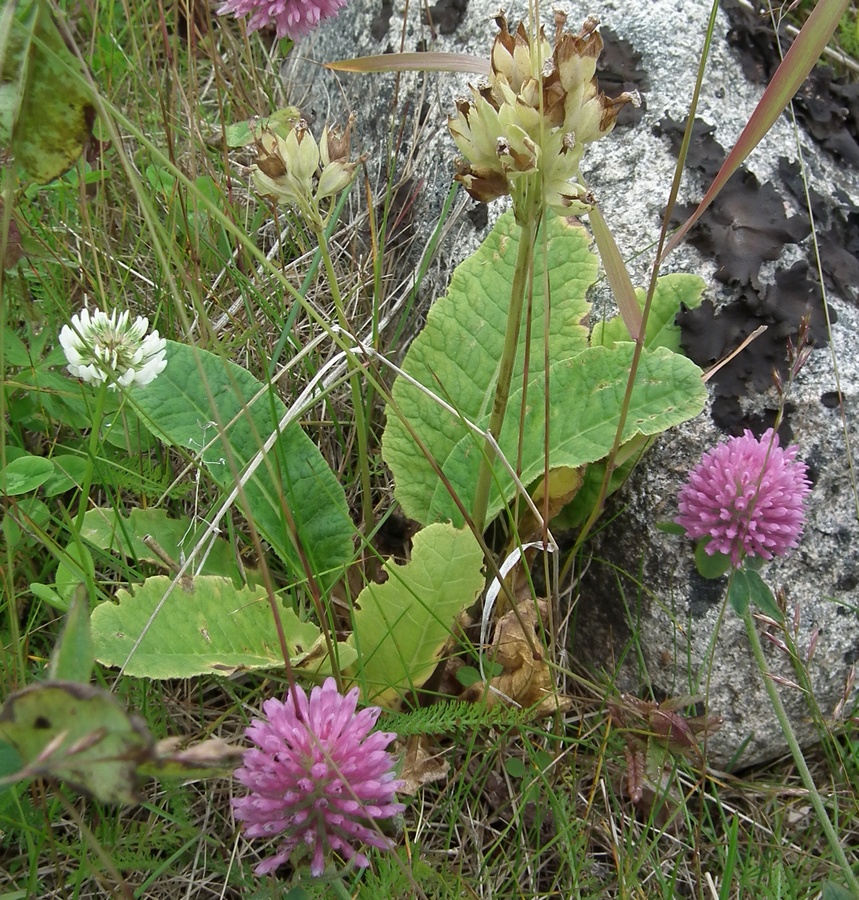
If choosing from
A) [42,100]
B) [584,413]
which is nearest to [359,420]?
[584,413]

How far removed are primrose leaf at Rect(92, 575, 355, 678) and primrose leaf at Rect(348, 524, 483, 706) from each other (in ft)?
0.18

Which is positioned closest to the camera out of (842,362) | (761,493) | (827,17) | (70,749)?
(70,749)

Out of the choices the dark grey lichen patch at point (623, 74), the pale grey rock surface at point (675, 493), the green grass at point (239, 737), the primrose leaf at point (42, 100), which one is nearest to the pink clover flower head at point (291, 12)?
the green grass at point (239, 737)

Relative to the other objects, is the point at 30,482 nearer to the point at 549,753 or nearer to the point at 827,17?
the point at 549,753

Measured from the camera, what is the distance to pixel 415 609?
4.64ft

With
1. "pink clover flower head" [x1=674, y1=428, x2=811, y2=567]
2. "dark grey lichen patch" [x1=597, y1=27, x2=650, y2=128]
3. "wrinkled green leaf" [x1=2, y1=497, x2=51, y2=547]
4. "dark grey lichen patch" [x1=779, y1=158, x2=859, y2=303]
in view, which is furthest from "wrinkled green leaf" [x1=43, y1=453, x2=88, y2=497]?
"dark grey lichen patch" [x1=779, y1=158, x2=859, y2=303]

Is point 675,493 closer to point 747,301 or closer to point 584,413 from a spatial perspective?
point 584,413

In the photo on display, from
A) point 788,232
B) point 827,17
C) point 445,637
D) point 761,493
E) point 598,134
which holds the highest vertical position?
point 827,17

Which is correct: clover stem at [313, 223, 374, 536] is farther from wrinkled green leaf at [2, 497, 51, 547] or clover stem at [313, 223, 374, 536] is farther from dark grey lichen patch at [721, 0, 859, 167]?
dark grey lichen patch at [721, 0, 859, 167]

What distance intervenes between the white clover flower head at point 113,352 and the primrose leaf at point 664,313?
84cm

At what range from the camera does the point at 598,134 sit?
3.41ft

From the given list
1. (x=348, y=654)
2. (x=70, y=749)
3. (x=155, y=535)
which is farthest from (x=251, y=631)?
(x=70, y=749)

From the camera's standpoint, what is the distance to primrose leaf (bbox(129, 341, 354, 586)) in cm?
156

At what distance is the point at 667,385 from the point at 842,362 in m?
0.45
